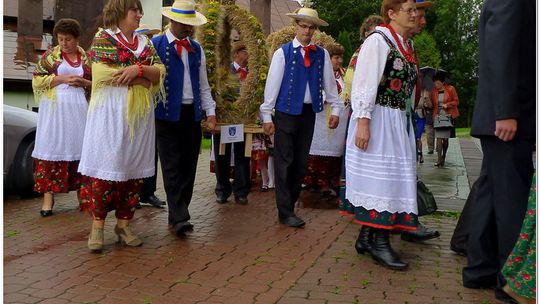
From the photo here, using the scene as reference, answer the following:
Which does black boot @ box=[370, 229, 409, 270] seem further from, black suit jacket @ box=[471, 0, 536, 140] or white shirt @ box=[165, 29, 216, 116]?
white shirt @ box=[165, 29, 216, 116]

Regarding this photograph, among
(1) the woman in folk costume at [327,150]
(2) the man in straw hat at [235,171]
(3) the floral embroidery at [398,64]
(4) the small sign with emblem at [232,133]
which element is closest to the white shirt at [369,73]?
(3) the floral embroidery at [398,64]

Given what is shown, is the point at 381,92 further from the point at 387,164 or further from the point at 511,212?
the point at 511,212

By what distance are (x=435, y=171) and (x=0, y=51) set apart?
9.70 meters

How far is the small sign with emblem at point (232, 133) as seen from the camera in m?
7.83

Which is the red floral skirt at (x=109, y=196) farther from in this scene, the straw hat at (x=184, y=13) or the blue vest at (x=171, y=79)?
the straw hat at (x=184, y=13)

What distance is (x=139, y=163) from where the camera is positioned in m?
5.74

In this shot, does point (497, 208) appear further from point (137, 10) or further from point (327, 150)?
point (327, 150)

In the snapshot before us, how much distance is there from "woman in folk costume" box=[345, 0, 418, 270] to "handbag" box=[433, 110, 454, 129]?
913 cm

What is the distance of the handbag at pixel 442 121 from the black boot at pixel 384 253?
925cm

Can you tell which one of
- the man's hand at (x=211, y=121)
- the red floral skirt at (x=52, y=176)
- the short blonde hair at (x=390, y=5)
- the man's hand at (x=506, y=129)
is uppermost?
the short blonde hair at (x=390, y=5)

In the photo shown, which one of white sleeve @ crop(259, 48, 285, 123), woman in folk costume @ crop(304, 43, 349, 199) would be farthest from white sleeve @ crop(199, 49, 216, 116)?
woman in folk costume @ crop(304, 43, 349, 199)

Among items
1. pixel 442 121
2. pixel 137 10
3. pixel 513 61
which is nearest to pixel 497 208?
pixel 513 61

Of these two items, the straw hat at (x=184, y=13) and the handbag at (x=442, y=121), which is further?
the handbag at (x=442, y=121)

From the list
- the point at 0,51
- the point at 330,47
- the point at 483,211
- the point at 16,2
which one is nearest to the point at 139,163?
the point at 0,51
